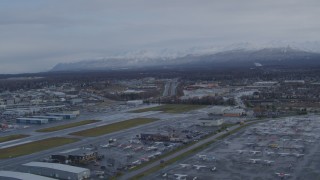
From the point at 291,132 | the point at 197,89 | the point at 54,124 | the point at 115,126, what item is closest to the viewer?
the point at 291,132

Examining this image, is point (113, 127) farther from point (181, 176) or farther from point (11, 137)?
point (181, 176)

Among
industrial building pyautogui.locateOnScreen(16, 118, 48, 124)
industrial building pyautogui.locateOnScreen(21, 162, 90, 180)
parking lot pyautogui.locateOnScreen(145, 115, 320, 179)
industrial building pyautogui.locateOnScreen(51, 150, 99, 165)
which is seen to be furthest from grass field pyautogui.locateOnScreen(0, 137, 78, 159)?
parking lot pyautogui.locateOnScreen(145, 115, 320, 179)

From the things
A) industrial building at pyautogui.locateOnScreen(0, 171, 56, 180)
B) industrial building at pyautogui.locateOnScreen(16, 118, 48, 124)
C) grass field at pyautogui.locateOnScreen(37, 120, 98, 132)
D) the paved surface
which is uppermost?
industrial building at pyautogui.locateOnScreen(16, 118, 48, 124)

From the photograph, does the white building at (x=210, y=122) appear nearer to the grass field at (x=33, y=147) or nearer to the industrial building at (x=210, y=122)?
the industrial building at (x=210, y=122)

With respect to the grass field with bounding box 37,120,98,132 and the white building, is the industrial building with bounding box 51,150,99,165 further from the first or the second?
the white building

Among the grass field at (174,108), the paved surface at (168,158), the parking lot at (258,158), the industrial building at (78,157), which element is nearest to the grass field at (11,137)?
the industrial building at (78,157)

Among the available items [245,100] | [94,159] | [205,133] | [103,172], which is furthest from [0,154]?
[245,100]

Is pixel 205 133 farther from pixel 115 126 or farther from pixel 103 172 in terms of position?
pixel 103 172
